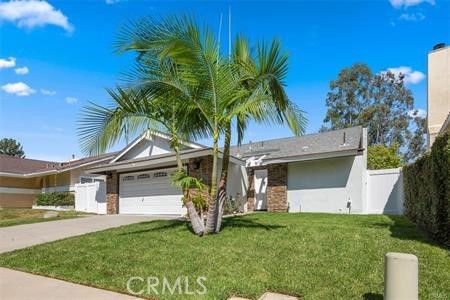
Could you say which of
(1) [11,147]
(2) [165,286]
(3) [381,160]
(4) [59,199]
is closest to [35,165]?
(4) [59,199]

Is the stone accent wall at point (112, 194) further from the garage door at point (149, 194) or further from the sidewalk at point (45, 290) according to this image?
the sidewalk at point (45, 290)

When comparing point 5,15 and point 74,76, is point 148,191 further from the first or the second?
point 5,15

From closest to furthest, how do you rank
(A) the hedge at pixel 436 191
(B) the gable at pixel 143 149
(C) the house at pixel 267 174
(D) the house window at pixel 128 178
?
(A) the hedge at pixel 436 191 < (C) the house at pixel 267 174 < (B) the gable at pixel 143 149 < (D) the house window at pixel 128 178

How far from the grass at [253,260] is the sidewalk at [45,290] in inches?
8.7

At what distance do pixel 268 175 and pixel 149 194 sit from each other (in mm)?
6282

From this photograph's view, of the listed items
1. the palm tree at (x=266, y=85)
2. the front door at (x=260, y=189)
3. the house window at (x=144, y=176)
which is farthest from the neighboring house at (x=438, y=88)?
the house window at (x=144, y=176)

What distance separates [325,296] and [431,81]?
18.9m

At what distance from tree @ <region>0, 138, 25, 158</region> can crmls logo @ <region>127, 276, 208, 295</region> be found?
69315 millimetres

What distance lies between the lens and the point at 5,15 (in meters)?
10.2

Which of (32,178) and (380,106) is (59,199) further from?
(380,106)

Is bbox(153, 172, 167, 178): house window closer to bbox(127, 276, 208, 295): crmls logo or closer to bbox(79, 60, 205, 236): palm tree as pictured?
bbox(79, 60, 205, 236): palm tree

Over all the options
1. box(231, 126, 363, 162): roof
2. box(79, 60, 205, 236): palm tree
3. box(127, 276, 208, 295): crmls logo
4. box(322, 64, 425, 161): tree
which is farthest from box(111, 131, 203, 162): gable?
box(322, 64, 425, 161): tree

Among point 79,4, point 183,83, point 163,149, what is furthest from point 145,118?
point 163,149

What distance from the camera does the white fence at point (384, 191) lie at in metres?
17.3
